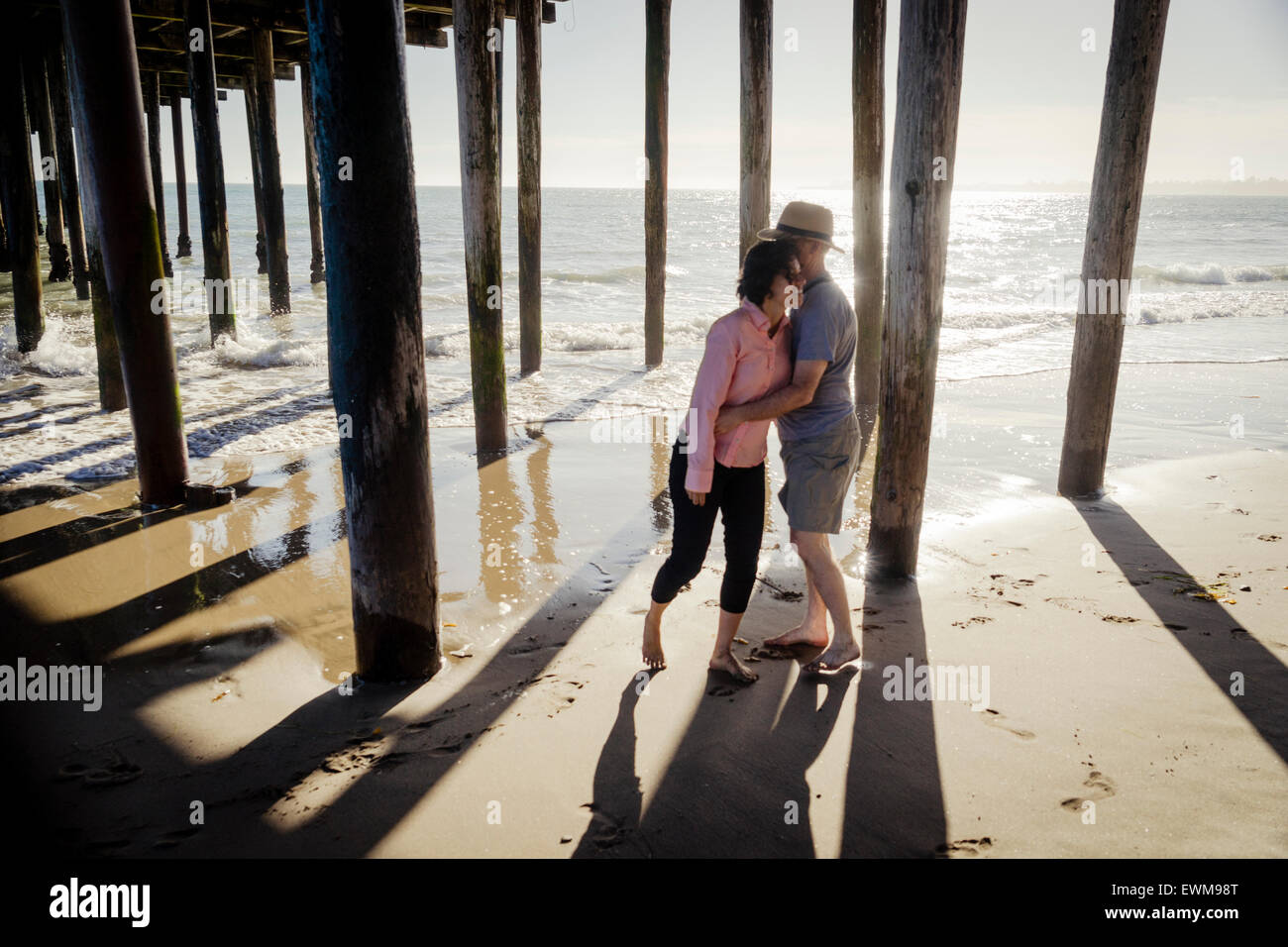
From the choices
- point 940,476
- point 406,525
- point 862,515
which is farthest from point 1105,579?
point 406,525

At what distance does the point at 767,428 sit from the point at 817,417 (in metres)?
0.23

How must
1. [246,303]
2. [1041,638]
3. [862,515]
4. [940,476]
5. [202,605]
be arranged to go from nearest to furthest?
[1041,638] → [202,605] → [862,515] → [940,476] → [246,303]

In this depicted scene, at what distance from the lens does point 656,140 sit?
9.49m

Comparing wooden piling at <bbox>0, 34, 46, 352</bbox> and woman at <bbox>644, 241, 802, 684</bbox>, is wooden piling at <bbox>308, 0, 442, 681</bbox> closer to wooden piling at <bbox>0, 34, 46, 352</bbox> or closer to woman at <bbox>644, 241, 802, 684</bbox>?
woman at <bbox>644, 241, 802, 684</bbox>

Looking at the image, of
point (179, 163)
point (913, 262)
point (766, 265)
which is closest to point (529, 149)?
point (913, 262)

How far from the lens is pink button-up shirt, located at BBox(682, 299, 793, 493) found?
9.79ft

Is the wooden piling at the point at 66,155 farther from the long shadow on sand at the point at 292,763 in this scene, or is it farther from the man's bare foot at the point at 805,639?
the man's bare foot at the point at 805,639

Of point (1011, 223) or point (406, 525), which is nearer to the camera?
point (406, 525)

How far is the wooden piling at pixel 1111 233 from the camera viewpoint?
4934mm

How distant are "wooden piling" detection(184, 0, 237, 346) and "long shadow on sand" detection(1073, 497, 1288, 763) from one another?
9.62 metres

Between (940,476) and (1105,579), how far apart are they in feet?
6.71

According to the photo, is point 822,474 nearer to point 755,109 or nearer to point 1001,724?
point 1001,724

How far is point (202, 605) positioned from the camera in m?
4.06
